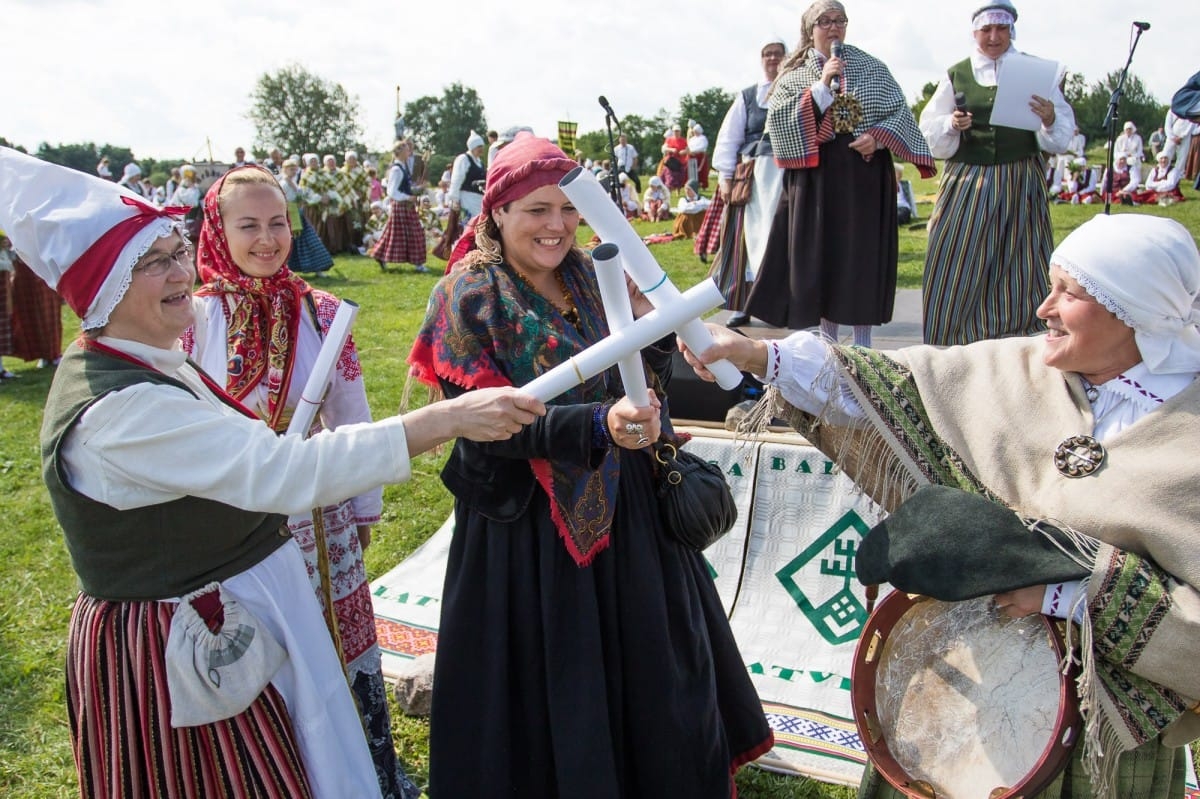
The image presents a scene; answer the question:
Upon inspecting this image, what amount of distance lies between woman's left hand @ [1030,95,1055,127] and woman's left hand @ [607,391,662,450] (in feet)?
12.9

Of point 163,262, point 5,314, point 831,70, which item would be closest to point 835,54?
point 831,70

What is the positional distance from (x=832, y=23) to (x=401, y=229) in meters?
9.90

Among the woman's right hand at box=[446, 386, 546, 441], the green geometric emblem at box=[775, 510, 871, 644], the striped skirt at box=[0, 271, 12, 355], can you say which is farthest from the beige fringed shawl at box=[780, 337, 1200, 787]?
the striped skirt at box=[0, 271, 12, 355]

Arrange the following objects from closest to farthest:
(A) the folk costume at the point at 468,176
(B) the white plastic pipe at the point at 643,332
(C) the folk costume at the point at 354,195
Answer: (B) the white plastic pipe at the point at 643,332 < (A) the folk costume at the point at 468,176 < (C) the folk costume at the point at 354,195

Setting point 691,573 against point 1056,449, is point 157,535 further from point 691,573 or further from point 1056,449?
point 1056,449

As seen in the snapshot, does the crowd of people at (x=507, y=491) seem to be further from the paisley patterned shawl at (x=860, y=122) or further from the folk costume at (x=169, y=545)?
the paisley patterned shawl at (x=860, y=122)

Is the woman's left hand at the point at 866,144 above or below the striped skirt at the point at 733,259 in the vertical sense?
above

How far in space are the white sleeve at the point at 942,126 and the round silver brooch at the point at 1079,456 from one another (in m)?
3.63

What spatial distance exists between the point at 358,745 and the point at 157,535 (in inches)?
25.9

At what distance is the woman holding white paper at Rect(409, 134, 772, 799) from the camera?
207 centimetres

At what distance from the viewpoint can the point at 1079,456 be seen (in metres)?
1.75

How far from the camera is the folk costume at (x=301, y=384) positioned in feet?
8.16

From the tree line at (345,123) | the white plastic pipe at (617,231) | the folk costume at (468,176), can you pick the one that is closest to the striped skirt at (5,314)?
the folk costume at (468,176)

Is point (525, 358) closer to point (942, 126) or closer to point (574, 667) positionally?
point (574, 667)
